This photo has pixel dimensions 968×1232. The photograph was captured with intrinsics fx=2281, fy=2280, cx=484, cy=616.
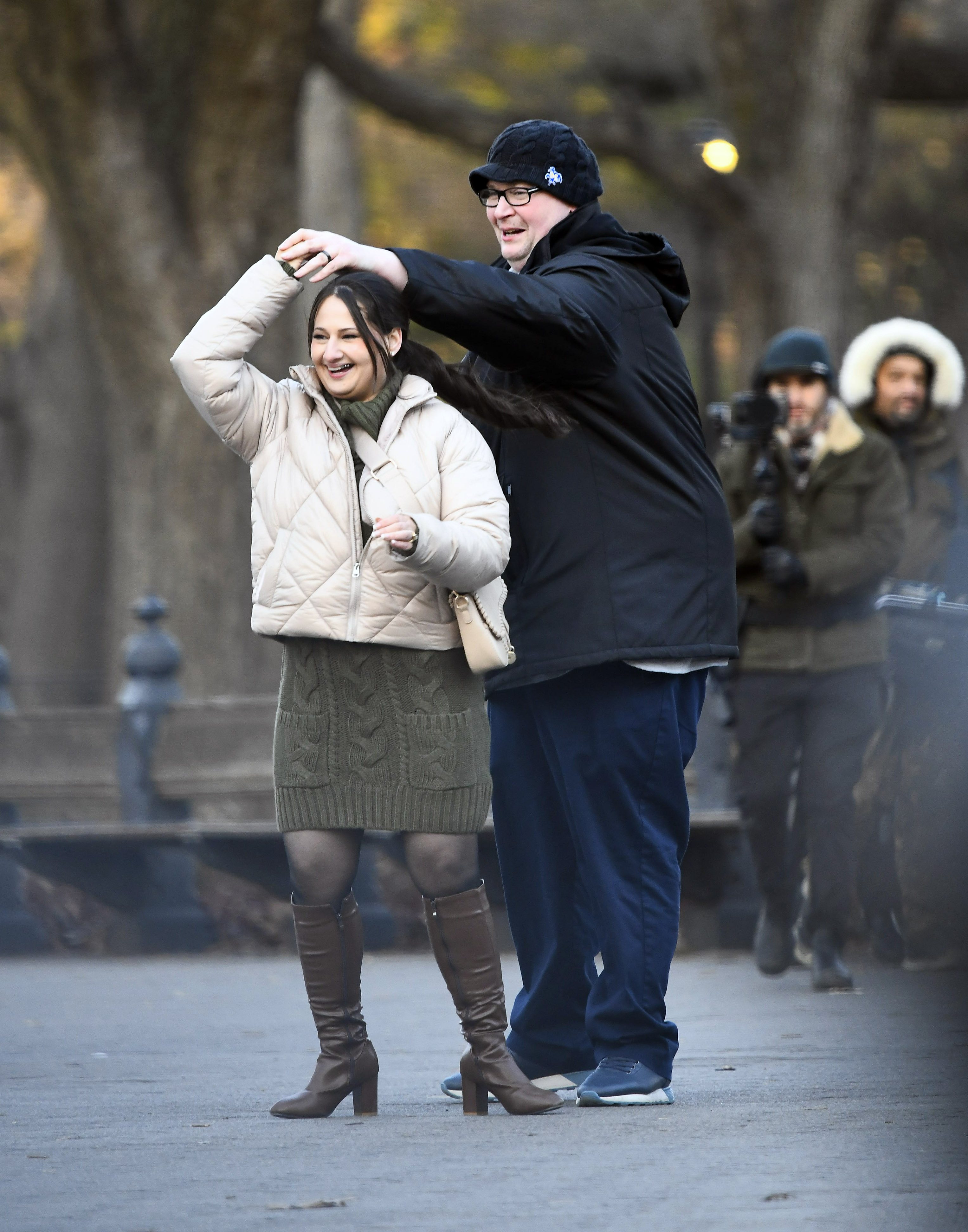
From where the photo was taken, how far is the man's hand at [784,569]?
7.42 m

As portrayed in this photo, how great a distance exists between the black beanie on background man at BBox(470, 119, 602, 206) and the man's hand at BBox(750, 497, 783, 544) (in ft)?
9.01

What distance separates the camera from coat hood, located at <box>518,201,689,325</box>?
16.3 feet

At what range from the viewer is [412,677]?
4.66 m

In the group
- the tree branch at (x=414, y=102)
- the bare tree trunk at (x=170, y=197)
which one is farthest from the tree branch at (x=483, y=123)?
the bare tree trunk at (x=170, y=197)

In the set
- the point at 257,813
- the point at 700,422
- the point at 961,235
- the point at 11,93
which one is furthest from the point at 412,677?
the point at 961,235

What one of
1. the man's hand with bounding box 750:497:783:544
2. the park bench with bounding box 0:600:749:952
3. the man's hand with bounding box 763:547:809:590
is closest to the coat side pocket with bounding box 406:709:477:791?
the man's hand with bounding box 763:547:809:590

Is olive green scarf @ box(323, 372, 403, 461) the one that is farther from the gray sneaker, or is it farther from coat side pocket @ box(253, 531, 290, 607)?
the gray sneaker

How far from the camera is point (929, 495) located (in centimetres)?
825

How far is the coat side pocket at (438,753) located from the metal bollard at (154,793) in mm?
4774

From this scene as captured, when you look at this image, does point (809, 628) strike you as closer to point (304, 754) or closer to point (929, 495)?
point (929, 495)

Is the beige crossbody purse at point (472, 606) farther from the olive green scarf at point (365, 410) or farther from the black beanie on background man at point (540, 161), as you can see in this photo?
the black beanie on background man at point (540, 161)

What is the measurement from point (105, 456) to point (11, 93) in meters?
5.34

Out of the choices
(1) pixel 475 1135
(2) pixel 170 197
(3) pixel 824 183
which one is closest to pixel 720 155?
(3) pixel 824 183

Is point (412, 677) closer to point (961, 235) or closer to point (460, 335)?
point (460, 335)
